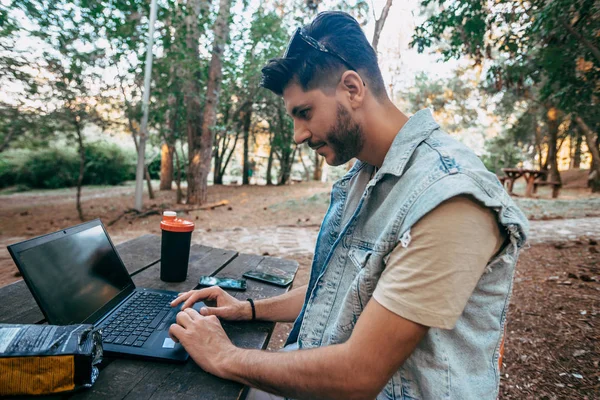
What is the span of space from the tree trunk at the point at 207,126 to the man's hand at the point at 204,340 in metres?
7.73

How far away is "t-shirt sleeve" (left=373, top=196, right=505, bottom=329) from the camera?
85cm

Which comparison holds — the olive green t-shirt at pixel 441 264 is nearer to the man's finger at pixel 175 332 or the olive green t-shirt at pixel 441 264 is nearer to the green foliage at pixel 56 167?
the man's finger at pixel 175 332

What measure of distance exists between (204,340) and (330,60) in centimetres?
107

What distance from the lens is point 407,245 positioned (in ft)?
2.96

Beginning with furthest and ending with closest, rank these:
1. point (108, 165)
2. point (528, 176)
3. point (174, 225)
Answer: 1. point (108, 165)
2. point (528, 176)
3. point (174, 225)

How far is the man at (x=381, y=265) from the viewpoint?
2.87 ft

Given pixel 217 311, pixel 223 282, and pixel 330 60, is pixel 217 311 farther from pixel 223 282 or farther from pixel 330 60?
pixel 330 60

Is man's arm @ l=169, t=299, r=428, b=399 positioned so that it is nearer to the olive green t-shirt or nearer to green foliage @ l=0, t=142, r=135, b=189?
the olive green t-shirt

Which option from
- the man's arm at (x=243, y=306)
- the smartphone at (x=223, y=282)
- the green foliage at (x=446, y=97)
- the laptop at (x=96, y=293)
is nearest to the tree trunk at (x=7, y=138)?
the laptop at (x=96, y=293)

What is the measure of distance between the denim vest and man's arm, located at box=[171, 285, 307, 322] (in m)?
0.27

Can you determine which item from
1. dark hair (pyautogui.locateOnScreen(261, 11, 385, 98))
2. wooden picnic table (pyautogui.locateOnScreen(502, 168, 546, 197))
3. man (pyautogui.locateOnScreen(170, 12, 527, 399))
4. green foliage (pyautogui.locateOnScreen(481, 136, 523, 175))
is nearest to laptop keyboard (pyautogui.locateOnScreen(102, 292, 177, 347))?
man (pyautogui.locateOnScreen(170, 12, 527, 399))

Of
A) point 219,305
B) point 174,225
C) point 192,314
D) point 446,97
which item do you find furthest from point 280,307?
point 446,97

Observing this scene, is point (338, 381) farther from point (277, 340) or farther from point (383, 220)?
point (277, 340)

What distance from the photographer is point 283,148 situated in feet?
48.6
